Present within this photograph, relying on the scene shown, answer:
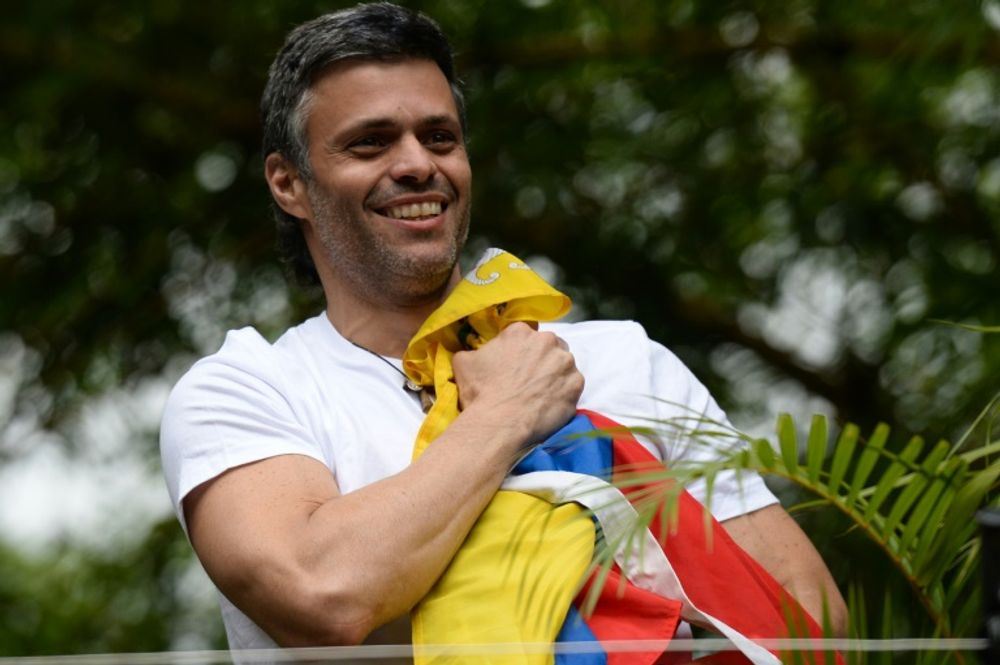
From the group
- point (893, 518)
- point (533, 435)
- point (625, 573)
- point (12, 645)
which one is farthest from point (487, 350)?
point (12, 645)

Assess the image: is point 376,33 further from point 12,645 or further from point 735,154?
point 12,645

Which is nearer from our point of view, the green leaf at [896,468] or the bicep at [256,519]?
the green leaf at [896,468]

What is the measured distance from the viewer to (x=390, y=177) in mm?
2031

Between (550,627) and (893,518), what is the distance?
32cm

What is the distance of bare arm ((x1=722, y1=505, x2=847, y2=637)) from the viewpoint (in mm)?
1801

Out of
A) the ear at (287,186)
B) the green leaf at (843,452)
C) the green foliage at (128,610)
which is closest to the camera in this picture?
the green leaf at (843,452)

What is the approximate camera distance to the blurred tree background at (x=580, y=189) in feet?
11.1

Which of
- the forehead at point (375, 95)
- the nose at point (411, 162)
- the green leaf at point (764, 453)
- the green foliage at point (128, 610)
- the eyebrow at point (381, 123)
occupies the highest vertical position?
the forehead at point (375, 95)

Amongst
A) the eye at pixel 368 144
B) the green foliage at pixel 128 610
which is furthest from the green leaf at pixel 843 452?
the green foliage at pixel 128 610

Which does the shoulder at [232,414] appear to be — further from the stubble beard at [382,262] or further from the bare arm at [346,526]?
the stubble beard at [382,262]

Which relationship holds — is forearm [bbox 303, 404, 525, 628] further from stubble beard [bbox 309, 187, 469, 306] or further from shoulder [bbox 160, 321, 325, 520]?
stubble beard [bbox 309, 187, 469, 306]

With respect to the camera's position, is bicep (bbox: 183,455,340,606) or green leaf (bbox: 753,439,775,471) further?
bicep (bbox: 183,455,340,606)

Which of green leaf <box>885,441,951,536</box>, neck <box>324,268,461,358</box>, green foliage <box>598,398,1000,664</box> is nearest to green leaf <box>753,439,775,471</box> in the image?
green foliage <box>598,398,1000,664</box>

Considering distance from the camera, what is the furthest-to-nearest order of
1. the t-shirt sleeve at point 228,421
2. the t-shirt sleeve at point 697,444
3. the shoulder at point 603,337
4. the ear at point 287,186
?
1. the ear at point 287,186
2. the shoulder at point 603,337
3. the t-shirt sleeve at point 697,444
4. the t-shirt sleeve at point 228,421
